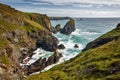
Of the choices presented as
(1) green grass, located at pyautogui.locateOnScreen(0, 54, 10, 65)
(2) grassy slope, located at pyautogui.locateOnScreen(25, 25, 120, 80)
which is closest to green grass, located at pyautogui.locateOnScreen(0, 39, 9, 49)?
(1) green grass, located at pyautogui.locateOnScreen(0, 54, 10, 65)

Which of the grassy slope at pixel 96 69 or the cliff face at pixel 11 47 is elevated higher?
the grassy slope at pixel 96 69

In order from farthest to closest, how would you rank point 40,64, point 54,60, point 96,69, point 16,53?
point 16,53 < point 54,60 < point 40,64 < point 96,69

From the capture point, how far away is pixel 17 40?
18300 cm

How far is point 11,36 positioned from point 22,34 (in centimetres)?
1922

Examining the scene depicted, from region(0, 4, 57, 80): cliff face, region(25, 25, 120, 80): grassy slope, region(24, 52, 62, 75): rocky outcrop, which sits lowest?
region(24, 52, 62, 75): rocky outcrop

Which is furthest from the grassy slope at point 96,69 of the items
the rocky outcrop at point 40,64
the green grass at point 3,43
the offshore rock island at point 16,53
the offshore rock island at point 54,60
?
the green grass at point 3,43

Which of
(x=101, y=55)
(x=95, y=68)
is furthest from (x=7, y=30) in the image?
(x=95, y=68)

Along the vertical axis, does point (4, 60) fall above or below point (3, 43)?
below

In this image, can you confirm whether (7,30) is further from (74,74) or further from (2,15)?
(74,74)

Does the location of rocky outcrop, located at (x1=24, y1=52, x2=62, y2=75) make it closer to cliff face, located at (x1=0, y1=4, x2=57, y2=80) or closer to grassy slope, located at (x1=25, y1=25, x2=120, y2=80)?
cliff face, located at (x1=0, y1=4, x2=57, y2=80)

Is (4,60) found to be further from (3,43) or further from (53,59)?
(53,59)

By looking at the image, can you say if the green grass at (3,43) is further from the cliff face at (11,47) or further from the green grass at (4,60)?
the green grass at (4,60)

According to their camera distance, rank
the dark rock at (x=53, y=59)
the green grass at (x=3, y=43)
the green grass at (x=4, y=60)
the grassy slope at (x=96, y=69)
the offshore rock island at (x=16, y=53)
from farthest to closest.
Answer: the dark rock at (x=53, y=59) → the green grass at (x=3, y=43) → the green grass at (x=4, y=60) → the offshore rock island at (x=16, y=53) → the grassy slope at (x=96, y=69)

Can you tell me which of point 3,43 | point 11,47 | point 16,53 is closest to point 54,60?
point 16,53
